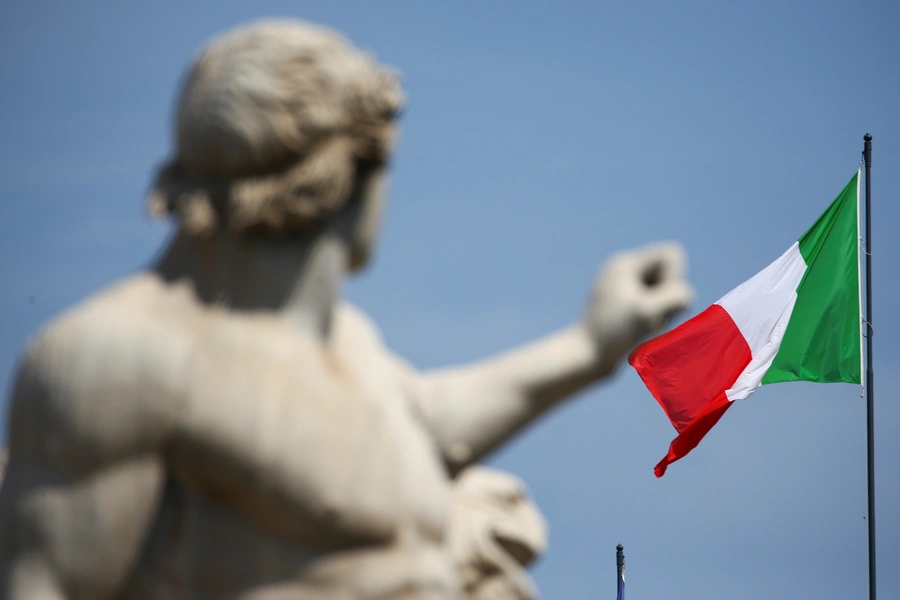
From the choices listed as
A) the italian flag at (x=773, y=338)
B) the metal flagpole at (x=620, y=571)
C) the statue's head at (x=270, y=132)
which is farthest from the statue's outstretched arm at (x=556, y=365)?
the metal flagpole at (x=620, y=571)

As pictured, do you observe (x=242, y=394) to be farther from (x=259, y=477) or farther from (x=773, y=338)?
(x=773, y=338)

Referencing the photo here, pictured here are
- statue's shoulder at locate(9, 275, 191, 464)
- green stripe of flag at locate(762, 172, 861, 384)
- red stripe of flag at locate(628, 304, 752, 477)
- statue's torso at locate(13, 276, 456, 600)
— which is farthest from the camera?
green stripe of flag at locate(762, 172, 861, 384)

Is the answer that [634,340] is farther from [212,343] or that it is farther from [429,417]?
[212,343]

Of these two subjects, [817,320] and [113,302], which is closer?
[113,302]

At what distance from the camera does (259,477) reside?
5.07m

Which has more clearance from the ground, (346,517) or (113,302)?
(113,302)

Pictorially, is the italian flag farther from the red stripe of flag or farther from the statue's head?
the statue's head

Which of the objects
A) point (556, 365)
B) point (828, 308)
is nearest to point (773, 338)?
point (828, 308)

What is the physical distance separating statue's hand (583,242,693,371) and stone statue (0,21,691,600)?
0.01m

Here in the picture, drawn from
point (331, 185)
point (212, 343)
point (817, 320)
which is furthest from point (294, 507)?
point (817, 320)

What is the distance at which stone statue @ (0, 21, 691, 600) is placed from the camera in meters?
5.00

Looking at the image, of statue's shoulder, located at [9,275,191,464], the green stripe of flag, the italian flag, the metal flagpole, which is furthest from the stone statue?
the metal flagpole

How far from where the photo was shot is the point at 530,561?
5867mm

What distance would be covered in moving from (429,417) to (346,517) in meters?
0.62
